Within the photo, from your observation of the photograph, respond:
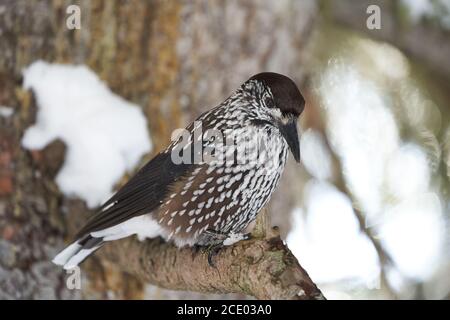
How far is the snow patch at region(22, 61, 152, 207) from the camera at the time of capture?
3520 millimetres

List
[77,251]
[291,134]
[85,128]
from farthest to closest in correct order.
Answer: [85,128]
[77,251]
[291,134]

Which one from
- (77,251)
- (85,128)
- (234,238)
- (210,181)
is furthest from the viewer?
(85,128)

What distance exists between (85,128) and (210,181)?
98 centimetres

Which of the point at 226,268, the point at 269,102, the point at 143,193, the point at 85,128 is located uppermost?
the point at 269,102

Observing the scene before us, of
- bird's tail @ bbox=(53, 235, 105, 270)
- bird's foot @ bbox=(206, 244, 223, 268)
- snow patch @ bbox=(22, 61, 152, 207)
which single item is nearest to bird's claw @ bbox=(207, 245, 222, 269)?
bird's foot @ bbox=(206, 244, 223, 268)

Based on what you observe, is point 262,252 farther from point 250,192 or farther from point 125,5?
point 125,5

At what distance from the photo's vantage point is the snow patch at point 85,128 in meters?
3.52

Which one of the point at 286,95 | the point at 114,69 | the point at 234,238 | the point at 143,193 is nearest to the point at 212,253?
the point at 234,238

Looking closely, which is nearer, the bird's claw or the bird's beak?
the bird's beak

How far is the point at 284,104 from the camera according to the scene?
98.5 inches

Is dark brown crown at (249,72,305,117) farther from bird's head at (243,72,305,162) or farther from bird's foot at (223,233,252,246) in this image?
bird's foot at (223,233,252,246)

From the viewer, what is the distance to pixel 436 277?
371 centimetres

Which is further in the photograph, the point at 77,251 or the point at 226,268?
the point at 77,251

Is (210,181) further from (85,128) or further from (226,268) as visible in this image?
(85,128)
